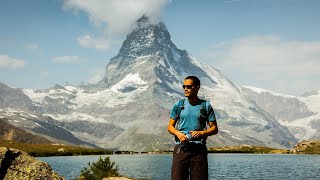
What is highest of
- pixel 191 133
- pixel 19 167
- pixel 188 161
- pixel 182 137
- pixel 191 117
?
pixel 191 117

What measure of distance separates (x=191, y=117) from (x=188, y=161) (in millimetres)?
1394

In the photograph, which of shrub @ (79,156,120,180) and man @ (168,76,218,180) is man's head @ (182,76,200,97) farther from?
shrub @ (79,156,120,180)

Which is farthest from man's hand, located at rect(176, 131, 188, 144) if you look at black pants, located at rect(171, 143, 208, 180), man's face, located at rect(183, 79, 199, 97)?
man's face, located at rect(183, 79, 199, 97)

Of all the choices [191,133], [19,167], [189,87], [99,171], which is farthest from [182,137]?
[99,171]

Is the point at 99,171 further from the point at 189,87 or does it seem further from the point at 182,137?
the point at 182,137

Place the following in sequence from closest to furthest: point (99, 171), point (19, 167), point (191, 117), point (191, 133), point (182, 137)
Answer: point (182, 137) → point (191, 133) → point (191, 117) → point (19, 167) → point (99, 171)

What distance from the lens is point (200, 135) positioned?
13.0m

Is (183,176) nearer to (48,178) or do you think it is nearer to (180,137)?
(180,137)

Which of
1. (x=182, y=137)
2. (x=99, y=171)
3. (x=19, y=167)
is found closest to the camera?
(x=182, y=137)

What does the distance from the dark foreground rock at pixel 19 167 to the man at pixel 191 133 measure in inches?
457

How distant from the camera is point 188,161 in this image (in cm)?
1307

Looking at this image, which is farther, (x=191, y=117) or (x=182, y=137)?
(x=191, y=117)

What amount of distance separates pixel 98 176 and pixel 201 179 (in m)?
28.9

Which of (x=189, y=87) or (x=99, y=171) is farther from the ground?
(x=189, y=87)
